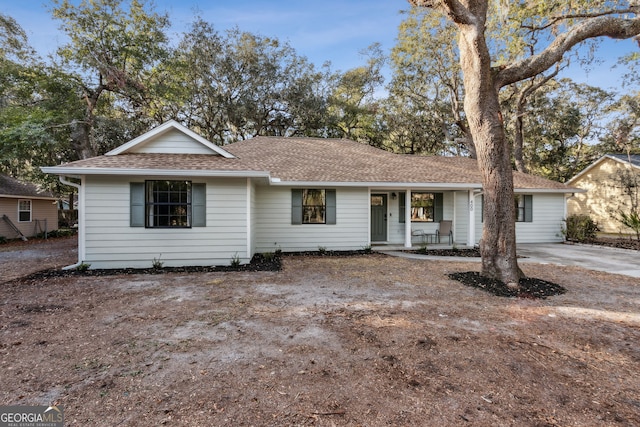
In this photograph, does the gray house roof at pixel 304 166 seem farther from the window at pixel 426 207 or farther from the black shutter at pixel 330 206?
the window at pixel 426 207

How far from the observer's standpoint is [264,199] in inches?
406

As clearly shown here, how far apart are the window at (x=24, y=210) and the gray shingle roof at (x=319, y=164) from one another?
1218cm

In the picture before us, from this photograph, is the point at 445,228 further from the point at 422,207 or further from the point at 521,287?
the point at 521,287

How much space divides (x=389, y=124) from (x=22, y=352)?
22061mm

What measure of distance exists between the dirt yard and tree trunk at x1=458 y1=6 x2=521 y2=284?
0.96 m

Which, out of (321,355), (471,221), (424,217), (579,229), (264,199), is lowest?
(321,355)

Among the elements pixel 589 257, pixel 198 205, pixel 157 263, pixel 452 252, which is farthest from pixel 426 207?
pixel 157 263

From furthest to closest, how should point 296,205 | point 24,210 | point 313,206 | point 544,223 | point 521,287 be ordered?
point 24,210 < point 544,223 < point 313,206 < point 296,205 < point 521,287

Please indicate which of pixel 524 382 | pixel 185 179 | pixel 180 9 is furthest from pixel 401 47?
pixel 524 382

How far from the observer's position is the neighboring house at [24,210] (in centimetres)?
1496

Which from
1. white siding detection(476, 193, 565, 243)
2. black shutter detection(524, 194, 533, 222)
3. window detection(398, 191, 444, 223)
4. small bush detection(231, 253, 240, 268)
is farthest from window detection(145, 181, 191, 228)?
black shutter detection(524, 194, 533, 222)

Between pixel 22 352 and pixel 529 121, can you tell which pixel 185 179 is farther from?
pixel 529 121

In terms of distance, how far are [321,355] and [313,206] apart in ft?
25.0

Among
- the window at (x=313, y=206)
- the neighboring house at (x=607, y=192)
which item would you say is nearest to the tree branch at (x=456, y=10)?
the window at (x=313, y=206)
